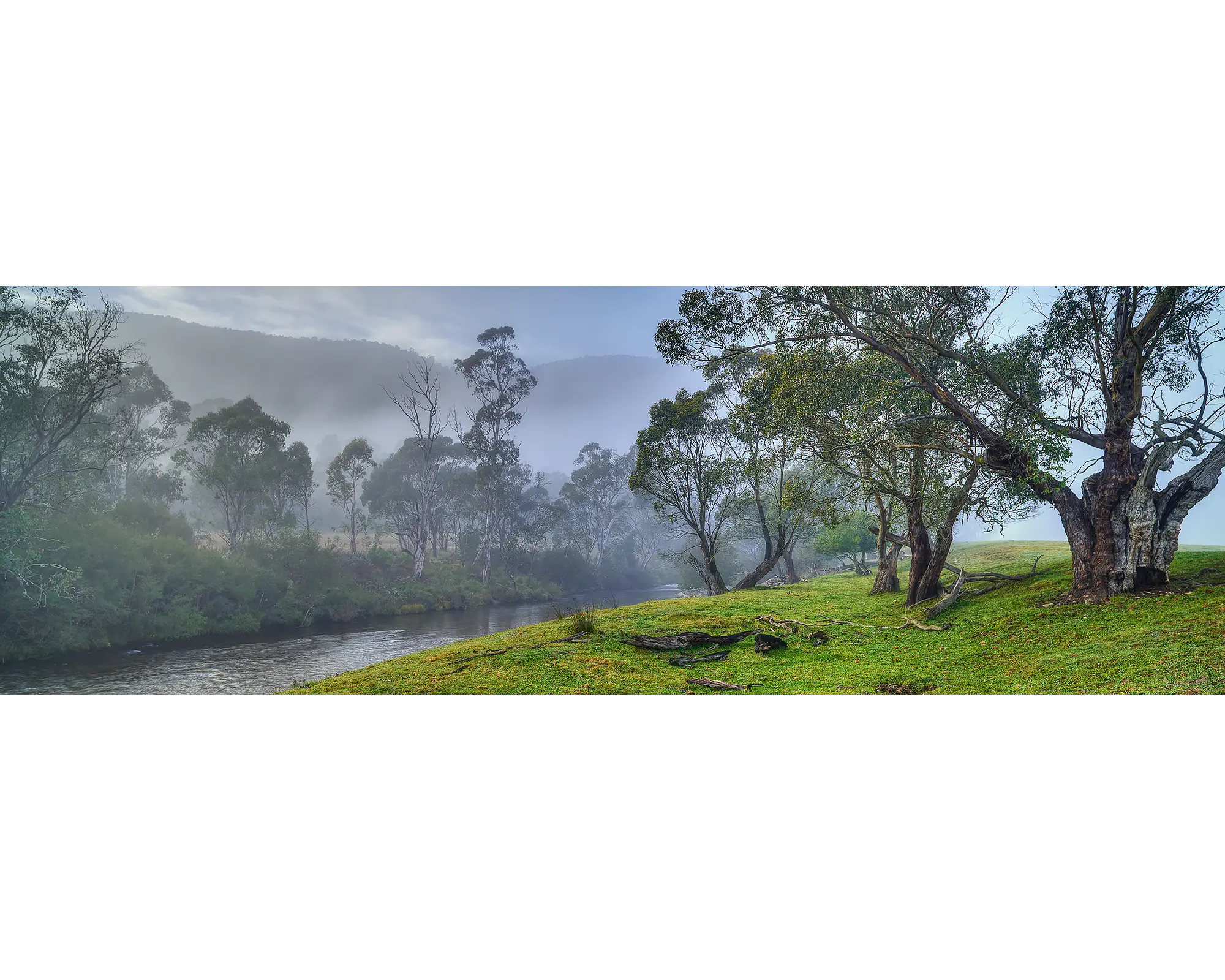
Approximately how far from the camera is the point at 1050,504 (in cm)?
548

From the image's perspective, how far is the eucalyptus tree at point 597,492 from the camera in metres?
6.01

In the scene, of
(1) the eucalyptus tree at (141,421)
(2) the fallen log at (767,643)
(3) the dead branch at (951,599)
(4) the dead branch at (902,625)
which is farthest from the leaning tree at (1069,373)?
(1) the eucalyptus tree at (141,421)

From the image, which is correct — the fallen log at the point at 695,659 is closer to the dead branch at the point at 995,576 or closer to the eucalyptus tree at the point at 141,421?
the dead branch at the point at 995,576

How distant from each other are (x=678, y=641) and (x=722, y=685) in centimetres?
60

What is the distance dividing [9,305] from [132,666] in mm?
3259

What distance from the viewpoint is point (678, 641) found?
5359 millimetres

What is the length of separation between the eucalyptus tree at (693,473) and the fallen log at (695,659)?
0.97 metres

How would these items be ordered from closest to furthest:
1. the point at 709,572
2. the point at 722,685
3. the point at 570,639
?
the point at 722,685 → the point at 570,639 → the point at 709,572

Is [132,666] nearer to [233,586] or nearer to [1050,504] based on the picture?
[233,586]

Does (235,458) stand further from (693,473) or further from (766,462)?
(766,462)

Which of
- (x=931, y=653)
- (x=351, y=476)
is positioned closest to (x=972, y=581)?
(x=931, y=653)

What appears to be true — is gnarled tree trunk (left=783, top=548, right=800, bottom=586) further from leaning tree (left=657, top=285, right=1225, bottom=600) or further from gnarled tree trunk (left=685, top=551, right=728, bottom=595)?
leaning tree (left=657, top=285, right=1225, bottom=600)
